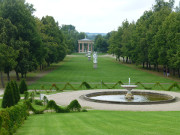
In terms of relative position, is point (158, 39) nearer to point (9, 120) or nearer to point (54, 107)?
point (54, 107)

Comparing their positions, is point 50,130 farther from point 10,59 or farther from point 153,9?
point 153,9

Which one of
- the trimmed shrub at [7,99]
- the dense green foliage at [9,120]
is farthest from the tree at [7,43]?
the dense green foliage at [9,120]

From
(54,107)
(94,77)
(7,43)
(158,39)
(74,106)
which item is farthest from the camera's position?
(158,39)

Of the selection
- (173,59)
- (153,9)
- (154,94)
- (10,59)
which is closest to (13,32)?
(10,59)

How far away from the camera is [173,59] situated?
1714 inches

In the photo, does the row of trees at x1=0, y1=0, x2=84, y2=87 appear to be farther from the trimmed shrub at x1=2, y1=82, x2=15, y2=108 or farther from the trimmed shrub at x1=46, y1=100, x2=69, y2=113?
the trimmed shrub at x1=46, y1=100, x2=69, y2=113

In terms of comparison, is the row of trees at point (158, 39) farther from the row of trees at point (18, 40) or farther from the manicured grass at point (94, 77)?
the row of trees at point (18, 40)

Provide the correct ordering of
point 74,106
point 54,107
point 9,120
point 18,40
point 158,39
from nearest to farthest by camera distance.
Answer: point 9,120
point 54,107
point 74,106
point 18,40
point 158,39

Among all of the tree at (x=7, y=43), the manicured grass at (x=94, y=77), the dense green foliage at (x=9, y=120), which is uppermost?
the tree at (x=7, y=43)

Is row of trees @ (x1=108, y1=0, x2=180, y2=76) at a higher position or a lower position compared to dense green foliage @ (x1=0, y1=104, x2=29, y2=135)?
higher

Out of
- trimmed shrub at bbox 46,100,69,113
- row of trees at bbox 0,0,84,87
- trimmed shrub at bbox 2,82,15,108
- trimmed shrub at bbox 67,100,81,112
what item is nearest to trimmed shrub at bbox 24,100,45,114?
trimmed shrub at bbox 46,100,69,113

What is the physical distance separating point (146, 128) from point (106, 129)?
1669mm

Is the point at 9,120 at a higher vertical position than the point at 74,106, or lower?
higher

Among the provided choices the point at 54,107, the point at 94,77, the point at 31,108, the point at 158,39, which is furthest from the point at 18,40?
the point at 158,39
